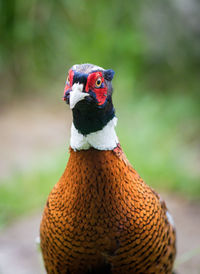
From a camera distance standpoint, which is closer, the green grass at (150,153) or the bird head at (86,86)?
the bird head at (86,86)

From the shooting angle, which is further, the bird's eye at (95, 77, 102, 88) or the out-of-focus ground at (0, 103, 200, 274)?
the out-of-focus ground at (0, 103, 200, 274)

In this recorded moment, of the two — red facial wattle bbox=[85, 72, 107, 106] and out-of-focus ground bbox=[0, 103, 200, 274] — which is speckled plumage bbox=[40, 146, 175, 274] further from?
out-of-focus ground bbox=[0, 103, 200, 274]

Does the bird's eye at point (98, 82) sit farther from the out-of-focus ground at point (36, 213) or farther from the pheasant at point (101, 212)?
the out-of-focus ground at point (36, 213)

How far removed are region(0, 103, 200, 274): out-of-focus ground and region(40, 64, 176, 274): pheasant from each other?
4.31 feet

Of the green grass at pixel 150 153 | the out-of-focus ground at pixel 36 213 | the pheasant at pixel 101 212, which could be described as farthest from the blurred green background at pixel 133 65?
the pheasant at pixel 101 212

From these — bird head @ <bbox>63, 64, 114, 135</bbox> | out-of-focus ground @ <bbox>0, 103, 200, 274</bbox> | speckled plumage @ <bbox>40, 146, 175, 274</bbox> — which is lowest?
speckled plumage @ <bbox>40, 146, 175, 274</bbox>

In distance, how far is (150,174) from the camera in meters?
5.60

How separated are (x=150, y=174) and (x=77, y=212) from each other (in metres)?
3.46

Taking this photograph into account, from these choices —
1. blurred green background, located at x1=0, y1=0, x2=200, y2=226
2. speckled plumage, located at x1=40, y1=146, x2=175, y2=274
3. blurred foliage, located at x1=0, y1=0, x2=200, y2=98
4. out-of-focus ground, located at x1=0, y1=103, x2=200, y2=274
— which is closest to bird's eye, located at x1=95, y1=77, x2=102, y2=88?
speckled plumage, located at x1=40, y1=146, x2=175, y2=274

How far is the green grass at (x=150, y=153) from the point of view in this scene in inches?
209

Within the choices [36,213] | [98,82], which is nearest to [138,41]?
[36,213]

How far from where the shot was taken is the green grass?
5.32 m

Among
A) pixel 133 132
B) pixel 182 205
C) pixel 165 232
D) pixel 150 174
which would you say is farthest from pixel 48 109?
pixel 165 232

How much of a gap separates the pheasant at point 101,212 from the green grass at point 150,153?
2719mm
